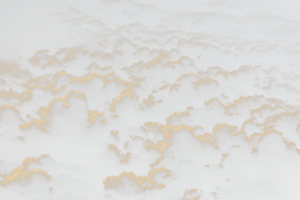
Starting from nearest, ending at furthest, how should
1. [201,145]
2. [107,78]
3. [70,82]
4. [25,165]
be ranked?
[25,165], [201,145], [70,82], [107,78]

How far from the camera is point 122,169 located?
131m

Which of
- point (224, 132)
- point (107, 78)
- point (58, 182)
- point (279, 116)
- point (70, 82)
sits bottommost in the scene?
point (58, 182)

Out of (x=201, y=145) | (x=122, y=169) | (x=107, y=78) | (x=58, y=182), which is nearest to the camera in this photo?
(x=58, y=182)

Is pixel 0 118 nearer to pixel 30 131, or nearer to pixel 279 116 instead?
pixel 30 131

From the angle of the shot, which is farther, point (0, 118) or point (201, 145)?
point (0, 118)

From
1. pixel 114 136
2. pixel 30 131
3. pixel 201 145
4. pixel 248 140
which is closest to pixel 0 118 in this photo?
pixel 30 131

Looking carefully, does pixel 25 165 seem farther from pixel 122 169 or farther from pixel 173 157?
pixel 173 157

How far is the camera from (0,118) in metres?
135

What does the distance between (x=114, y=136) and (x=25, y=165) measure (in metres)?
51.9

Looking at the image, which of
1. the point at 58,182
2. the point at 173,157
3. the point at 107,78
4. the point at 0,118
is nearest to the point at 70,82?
the point at 107,78

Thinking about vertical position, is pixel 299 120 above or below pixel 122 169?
above

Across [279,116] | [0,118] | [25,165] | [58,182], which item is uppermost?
[0,118]

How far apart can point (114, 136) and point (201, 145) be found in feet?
175

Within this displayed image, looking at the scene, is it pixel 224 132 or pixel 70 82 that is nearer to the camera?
pixel 224 132
